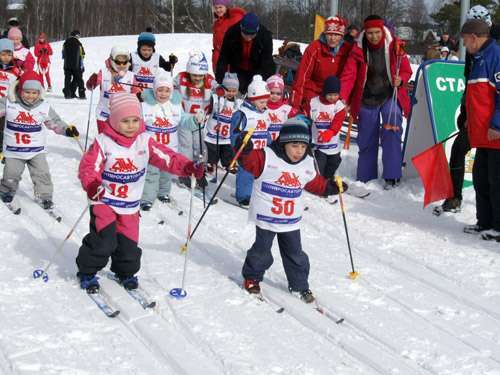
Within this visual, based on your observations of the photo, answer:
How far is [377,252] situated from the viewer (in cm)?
611

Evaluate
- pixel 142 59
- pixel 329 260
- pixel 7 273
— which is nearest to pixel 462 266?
pixel 329 260

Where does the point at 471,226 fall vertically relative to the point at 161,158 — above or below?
below

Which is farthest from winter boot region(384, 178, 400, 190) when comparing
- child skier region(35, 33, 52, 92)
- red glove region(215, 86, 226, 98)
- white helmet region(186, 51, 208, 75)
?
child skier region(35, 33, 52, 92)

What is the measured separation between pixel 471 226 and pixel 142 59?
5458 millimetres

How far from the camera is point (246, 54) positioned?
846 centimetres

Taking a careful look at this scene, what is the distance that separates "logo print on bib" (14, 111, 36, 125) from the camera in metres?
6.93

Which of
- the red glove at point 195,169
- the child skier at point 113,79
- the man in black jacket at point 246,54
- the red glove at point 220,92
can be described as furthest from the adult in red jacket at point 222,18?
the red glove at point 195,169

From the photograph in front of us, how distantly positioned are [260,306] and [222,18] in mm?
5597

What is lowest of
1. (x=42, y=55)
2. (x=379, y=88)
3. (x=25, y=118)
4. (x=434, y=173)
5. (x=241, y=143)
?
(x=434, y=173)

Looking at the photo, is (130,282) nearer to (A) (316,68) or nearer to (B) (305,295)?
(B) (305,295)

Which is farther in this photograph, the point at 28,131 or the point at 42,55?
the point at 42,55

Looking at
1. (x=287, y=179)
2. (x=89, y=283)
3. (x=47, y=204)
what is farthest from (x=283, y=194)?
(x=47, y=204)

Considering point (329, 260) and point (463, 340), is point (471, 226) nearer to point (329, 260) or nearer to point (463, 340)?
point (329, 260)

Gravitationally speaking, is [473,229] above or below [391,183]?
below
